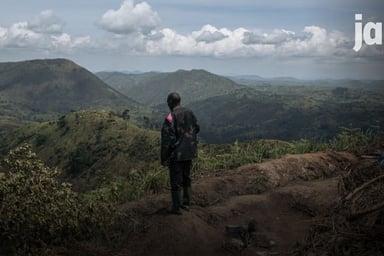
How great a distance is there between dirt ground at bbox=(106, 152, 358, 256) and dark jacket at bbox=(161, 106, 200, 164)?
98 cm

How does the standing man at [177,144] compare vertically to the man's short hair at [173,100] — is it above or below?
below

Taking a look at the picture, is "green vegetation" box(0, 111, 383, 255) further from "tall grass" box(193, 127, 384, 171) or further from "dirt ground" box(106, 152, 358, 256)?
"dirt ground" box(106, 152, 358, 256)

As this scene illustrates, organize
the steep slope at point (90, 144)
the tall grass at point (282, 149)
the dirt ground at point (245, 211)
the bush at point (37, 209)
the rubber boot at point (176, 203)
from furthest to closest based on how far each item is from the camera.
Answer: the steep slope at point (90, 144) → the tall grass at point (282, 149) → the rubber boot at point (176, 203) → the dirt ground at point (245, 211) → the bush at point (37, 209)

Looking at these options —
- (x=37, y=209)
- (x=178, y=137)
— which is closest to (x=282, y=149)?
(x=178, y=137)

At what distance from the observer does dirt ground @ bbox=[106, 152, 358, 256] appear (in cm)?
684

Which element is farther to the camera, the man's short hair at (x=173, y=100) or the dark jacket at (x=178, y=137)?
the man's short hair at (x=173, y=100)

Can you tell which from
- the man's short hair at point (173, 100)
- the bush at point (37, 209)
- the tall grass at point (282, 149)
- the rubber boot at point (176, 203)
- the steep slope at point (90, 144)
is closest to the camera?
the bush at point (37, 209)

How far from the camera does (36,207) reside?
6699 mm

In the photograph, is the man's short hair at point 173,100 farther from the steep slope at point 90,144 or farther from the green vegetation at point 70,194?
the steep slope at point 90,144

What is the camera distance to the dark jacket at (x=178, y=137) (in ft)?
24.1

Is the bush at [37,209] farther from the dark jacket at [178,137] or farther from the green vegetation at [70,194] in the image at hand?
the dark jacket at [178,137]

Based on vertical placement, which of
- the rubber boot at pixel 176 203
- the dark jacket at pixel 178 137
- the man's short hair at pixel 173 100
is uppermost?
the man's short hair at pixel 173 100

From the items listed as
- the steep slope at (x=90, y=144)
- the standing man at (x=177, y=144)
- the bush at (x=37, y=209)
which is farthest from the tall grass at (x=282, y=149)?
the steep slope at (x=90, y=144)

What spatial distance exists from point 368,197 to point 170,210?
148 inches
